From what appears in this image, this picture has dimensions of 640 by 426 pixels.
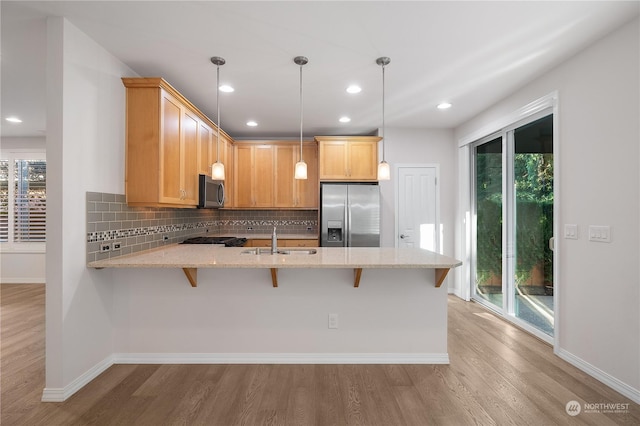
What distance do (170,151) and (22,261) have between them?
4.66 m

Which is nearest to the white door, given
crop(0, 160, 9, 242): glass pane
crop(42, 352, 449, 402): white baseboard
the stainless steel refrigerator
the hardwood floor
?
the stainless steel refrigerator

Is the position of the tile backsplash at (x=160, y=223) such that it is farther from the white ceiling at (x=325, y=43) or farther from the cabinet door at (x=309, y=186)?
the white ceiling at (x=325, y=43)

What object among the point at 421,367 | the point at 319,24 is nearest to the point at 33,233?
the point at 319,24

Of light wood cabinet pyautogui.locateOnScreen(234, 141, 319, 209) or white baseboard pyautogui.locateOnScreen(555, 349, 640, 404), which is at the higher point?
light wood cabinet pyautogui.locateOnScreen(234, 141, 319, 209)

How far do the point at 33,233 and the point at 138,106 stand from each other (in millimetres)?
4442

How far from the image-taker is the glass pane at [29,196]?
211 inches

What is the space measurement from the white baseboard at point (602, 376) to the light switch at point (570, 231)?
0.97 metres

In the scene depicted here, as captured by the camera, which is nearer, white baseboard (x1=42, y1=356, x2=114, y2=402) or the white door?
white baseboard (x1=42, y1=356, x2=114, y2=402)

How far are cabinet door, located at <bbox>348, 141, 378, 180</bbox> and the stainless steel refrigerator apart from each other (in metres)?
0.30

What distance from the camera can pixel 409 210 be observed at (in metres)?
4.82

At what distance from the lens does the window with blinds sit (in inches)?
211

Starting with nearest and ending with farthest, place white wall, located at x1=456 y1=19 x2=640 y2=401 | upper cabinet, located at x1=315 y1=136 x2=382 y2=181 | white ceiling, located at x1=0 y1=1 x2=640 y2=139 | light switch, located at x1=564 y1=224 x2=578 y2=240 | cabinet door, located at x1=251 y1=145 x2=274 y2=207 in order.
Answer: white ceiling, located at x1=0 y1=1 x2=640 y2=139 → white wall, located at x1=456 y1=19 x2=640 y2=401 → light switch, located at x1=564 y1=224 x2=578 y2=240 → upper cabinet, located at x1=315 y1=136 x2=382 y2=181 → cabinet door, located at x1=251 y1=145 x2=274 y2=207

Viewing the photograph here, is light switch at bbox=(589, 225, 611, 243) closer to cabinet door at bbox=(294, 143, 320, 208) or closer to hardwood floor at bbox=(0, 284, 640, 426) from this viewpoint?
hardwood floor at bbox=(0, 284, 640, 426)

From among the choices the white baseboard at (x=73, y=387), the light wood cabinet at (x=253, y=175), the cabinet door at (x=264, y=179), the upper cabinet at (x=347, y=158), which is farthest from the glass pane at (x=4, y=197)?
the upper cabinet at (x=347, y=158)
